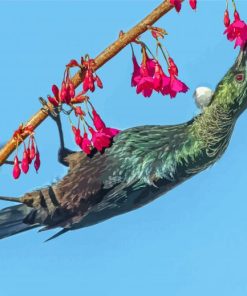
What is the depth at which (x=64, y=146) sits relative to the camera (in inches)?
91.0

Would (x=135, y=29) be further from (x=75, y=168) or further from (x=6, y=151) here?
(x=75, y=168)

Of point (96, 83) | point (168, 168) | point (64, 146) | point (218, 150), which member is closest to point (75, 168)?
point (64, 146)

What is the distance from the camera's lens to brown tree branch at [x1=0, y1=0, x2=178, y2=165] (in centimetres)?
180

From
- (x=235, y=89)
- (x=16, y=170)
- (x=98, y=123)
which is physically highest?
(x=235, y=89)

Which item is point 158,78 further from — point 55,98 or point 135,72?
point 55,98

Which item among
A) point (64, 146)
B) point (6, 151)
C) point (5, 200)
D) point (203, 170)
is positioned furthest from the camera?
point (203, 170)

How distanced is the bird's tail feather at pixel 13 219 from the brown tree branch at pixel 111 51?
56cm

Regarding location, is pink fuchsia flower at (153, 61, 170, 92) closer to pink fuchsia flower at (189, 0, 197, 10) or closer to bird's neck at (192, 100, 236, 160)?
pink fuchsia flower at (189, 0, 197, 10)

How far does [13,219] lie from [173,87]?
1.91 ft

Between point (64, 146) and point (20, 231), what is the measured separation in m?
0.26

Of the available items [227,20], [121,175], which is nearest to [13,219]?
[121,175]

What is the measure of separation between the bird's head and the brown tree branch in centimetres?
60

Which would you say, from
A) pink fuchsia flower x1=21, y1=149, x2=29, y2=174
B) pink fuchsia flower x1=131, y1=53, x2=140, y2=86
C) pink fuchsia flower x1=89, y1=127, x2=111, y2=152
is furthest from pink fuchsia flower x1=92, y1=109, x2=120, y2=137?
pink fuchsia flower x1=21, y1=149, x2=29, y2=174

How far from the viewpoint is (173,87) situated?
209 centimetres
